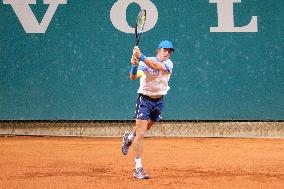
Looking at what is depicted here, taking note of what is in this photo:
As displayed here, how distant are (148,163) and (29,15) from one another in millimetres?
4661

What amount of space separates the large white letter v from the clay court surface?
7.29 ft

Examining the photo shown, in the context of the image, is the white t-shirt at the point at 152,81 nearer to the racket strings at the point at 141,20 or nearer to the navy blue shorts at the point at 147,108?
the navy blue shorts at the point at 147,108

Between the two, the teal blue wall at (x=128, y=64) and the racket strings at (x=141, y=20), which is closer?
the racket strings at (x=141, y=20)

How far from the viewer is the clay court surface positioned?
6.06 meters

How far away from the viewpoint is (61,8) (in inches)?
427

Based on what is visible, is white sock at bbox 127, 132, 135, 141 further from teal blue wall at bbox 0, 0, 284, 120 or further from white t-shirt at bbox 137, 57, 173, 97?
teal blue wall at bbox 0, 0, 284, 120

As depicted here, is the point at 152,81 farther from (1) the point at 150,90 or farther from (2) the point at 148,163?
(2) the point at 148,163

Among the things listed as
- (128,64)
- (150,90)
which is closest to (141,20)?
(150,90)

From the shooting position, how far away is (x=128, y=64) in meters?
10.9

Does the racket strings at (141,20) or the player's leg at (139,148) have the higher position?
the racket strings at (141,20)

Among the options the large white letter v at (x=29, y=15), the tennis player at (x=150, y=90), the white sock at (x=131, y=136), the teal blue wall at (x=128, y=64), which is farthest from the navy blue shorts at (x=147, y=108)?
the large white letter v at (x=29, y=15)

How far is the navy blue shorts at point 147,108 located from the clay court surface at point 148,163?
0.73m

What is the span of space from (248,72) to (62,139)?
392 cm

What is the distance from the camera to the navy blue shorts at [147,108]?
6.55 m
